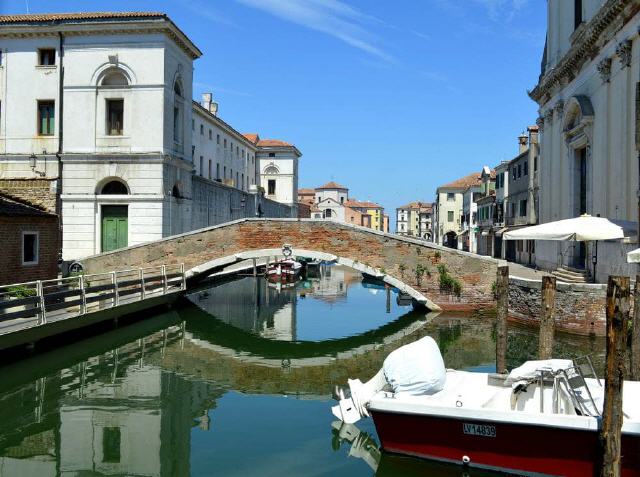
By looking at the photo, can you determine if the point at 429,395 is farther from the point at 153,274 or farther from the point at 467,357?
the point at 153,274

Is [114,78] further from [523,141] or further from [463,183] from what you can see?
[463,183]

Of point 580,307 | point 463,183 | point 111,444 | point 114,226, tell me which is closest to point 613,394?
point 111,444

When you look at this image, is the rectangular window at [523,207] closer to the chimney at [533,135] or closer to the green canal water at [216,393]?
the chimney at [533,135]

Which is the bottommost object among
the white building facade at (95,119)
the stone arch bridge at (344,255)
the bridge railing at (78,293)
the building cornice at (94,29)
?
the bridge railing at (78,293)

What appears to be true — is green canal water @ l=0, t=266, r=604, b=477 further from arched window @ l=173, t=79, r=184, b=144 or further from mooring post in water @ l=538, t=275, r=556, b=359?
arched window @ l=173, t=79, r=184, b=144

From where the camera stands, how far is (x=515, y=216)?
1355 inches

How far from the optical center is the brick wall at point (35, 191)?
21469 mm

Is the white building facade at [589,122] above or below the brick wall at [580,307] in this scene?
above

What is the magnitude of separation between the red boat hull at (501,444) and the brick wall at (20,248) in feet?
38.4

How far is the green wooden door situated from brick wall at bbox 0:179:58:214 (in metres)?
1.81

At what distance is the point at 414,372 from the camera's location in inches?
296

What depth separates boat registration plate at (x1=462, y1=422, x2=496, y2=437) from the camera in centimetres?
684

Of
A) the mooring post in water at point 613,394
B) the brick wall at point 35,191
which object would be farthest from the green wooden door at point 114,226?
the mooring post in water at point 613,394

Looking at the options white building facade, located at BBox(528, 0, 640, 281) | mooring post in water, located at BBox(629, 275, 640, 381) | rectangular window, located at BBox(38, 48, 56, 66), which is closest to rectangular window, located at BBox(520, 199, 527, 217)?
white building facade, located at BBox(528, 0, 640, 281)
